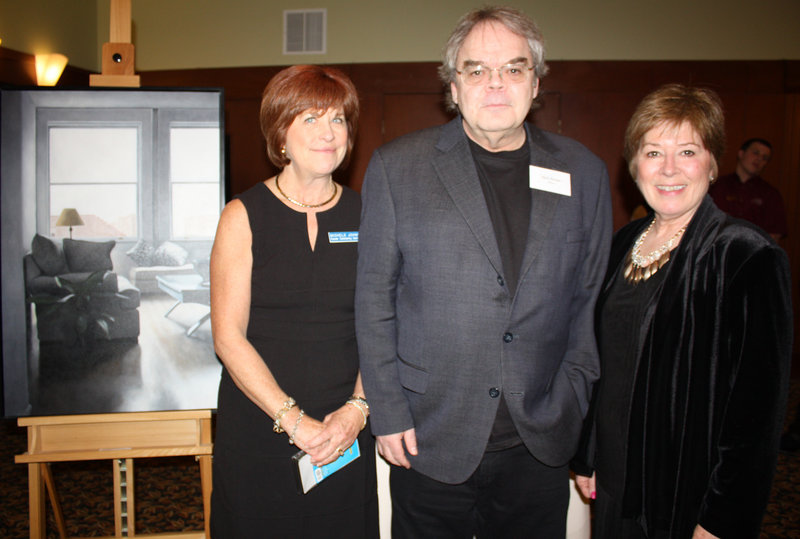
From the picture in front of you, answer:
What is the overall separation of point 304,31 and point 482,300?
18.8 feet

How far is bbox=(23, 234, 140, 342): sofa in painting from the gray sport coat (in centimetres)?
142

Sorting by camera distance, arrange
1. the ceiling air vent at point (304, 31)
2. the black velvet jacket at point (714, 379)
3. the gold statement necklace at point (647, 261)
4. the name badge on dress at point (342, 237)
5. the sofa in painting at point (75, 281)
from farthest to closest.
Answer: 1. the ceiling air vent at point (304, 31)
2. the sofa in painting at point (75, 281)
3. the name badge on dress at point (342, 237)
4. the gold statement necklace at point (647, 261)
5. the black velvet jacket at point (714, 379)

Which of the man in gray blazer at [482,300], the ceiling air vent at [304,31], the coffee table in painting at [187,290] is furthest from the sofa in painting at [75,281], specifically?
the ceiling air vent at [304,31]

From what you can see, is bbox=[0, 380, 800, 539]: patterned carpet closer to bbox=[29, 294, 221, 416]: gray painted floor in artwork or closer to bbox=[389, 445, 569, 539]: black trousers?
bbox=[29, 294, 221, 416]: gray painted floor in artwork

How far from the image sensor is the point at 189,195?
101 inches

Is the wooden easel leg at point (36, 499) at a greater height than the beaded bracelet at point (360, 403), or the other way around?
the beaded bracelet at point (360, 403)

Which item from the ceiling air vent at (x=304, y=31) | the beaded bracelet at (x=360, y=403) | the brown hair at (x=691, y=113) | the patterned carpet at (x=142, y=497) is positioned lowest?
the patterned carpet at (x=142, y=497)

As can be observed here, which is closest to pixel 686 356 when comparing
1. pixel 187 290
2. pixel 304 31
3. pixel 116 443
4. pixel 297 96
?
pixel 297 96

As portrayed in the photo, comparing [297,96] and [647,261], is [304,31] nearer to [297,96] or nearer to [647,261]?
[297,96]

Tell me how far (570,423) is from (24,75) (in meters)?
6.02

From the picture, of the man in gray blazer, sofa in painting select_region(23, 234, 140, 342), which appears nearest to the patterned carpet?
sofa in painting select_region(23, 234, 140, 342)

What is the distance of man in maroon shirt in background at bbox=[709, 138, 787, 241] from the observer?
531 centimetres

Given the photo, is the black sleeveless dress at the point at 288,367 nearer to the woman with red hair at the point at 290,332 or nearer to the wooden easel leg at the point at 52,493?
the woman with red hair at the point at 290,332

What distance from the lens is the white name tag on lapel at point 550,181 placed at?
5.25 feet
